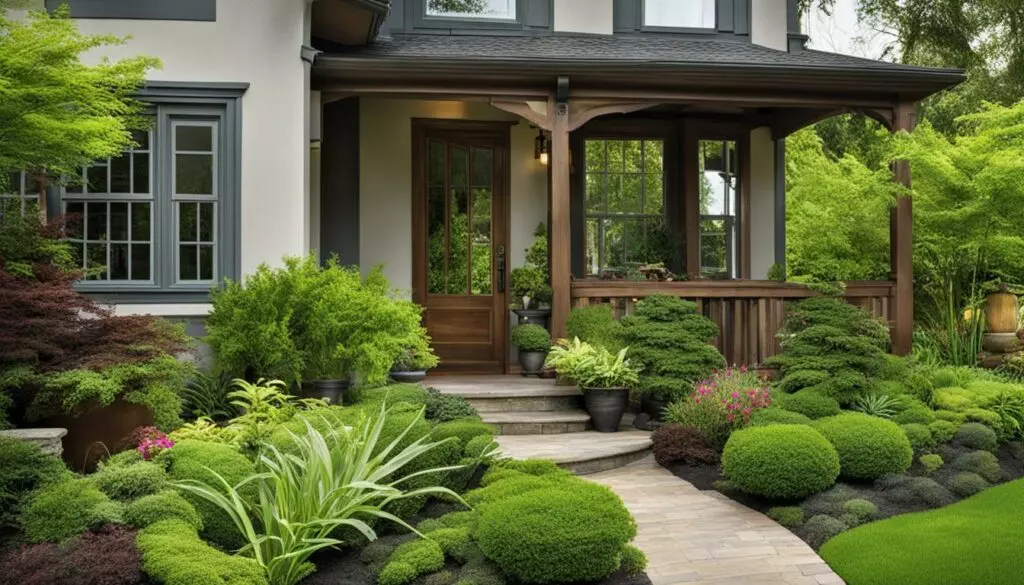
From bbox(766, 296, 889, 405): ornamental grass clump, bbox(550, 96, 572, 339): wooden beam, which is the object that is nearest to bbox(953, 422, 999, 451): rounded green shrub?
bbox(766, 296, 889, 405): ornamental grass clump

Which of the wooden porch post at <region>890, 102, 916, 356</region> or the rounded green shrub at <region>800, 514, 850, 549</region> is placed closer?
the rounded green shrub at <region>800, 514, 850, 549</region>

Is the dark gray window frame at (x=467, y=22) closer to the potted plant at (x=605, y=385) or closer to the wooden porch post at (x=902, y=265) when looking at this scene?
the wooden porch post at (x=902, y=265)

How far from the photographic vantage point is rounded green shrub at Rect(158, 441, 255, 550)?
5.28m

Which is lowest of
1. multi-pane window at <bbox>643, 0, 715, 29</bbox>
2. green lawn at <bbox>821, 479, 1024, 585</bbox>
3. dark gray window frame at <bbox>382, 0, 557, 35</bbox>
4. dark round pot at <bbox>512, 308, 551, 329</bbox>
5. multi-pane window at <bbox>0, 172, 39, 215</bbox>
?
green lawn at <bbox>821, 479, 1024, 585</bbox>

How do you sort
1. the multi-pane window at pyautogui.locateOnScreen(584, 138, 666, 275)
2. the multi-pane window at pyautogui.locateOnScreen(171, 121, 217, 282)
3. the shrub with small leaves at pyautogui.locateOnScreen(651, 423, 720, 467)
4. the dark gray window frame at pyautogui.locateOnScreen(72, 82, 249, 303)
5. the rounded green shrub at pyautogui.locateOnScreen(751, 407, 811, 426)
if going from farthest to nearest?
the multi-pane window at pyautogui.locateOnScreen(584, 138, 666, 275) → the multi-pane window at pyautogui.locateOnScreen(171, 121, 217, 282) → the dark gray window frame at pyautogui.locateOnScreen(72, 82, 249, 303) → the shrub with small leaves at pyautogui.locateOnScreen(651, 423, 720, 467) → the rounded green shrub at pyautogui.locateOnScreen(751, 407, 811, 426)

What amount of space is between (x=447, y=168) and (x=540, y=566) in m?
6.57

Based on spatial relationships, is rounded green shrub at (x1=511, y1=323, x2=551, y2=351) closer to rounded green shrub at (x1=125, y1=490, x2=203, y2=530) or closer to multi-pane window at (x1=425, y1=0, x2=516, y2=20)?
multi-pane window at (x1=425, y1=0, x2=516, y2=20)

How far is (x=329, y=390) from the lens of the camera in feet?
25.5

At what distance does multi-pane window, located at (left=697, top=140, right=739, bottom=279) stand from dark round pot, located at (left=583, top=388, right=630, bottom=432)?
3.42 meters

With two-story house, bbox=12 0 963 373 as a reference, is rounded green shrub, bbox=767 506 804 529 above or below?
below

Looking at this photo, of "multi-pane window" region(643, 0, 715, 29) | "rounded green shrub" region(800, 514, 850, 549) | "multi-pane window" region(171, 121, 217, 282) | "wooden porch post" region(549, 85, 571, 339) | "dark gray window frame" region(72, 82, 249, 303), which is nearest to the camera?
"rounded green shrub" region(800, 514, 850, 549)

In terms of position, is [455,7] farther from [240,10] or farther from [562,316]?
[562,316]

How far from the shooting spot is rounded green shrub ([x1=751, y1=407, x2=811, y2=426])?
7.28 m

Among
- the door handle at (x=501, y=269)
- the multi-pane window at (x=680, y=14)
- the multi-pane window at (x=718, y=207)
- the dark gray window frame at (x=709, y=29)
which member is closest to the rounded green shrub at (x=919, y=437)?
the multi-pane window at (x=718, y=207)
